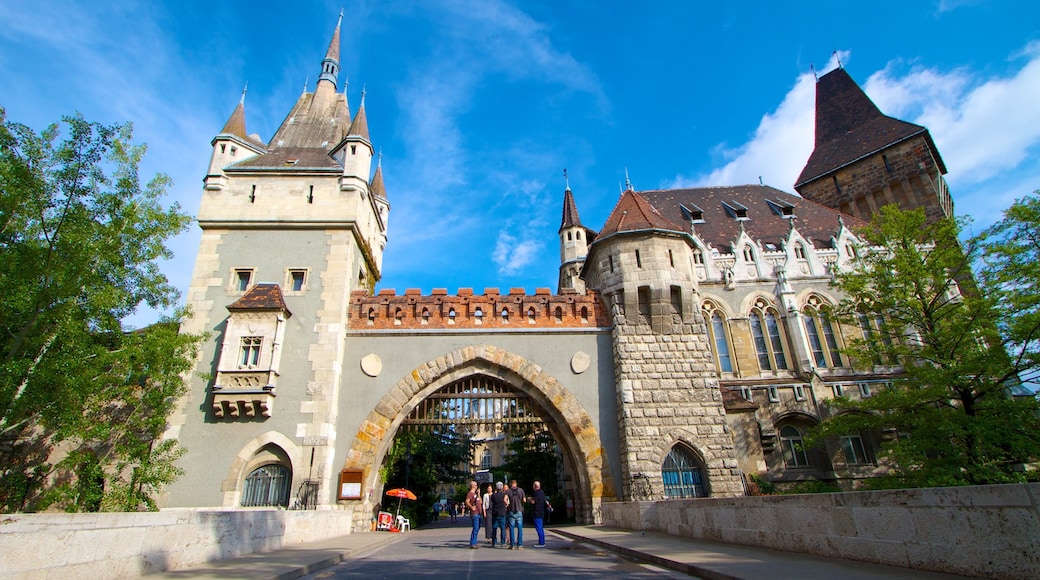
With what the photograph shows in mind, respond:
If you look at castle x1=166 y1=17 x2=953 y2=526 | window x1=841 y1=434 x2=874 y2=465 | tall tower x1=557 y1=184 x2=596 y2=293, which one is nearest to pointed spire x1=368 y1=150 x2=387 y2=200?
castle x1=166 y1=17 x2=953 y2=526

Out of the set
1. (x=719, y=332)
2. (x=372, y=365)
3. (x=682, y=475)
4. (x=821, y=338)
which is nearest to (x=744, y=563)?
(x=682, y=475)

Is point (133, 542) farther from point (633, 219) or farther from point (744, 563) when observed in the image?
point (633, 219)

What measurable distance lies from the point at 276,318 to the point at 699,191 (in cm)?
2260

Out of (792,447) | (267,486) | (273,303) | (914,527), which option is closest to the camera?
(914,527)

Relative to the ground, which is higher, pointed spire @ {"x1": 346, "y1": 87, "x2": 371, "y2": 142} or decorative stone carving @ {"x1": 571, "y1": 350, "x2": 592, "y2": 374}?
pointed spire @ {"x1": 346, "y1": 87, "x2": 371, "y2": 142}

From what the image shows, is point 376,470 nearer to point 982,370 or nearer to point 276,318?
point 276,318

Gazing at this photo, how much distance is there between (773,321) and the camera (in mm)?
22000

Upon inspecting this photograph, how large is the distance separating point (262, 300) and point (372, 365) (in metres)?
3.83

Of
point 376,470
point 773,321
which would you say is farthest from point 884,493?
point 773,321

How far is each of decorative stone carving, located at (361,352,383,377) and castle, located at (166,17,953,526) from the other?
44 millimetres

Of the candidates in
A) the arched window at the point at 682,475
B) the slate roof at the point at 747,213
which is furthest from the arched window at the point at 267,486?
the slate roof at the point at 747,213

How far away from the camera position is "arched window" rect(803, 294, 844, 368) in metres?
21.3

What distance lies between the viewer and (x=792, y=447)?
19.3m

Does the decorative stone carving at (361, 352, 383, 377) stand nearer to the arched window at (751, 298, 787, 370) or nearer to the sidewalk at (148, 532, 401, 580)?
the sidewalk at (148, 532, 401, 580)
